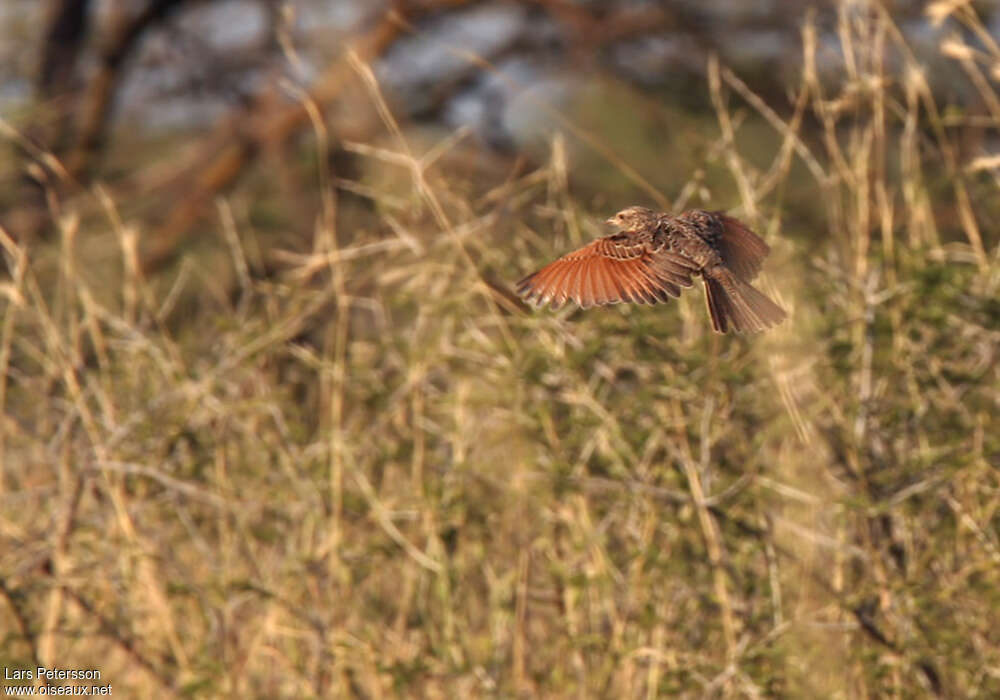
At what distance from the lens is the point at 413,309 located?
3570 millimetres

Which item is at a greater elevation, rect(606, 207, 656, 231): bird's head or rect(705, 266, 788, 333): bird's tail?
rect(606, 207, 656, 231): bird's head

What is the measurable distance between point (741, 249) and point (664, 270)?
0.21 metres

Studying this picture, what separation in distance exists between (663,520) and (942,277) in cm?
67

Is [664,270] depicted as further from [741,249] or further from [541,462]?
[541,462]

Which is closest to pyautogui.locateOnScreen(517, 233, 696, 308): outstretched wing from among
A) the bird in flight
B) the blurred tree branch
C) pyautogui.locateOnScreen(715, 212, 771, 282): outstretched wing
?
the bird in flight

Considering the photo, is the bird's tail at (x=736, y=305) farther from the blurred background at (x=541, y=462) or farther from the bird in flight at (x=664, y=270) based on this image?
the blurred background at (x=541, y=462)

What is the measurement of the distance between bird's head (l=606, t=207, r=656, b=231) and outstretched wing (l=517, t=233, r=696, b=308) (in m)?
0.02

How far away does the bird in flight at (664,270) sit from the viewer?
194 centimetres

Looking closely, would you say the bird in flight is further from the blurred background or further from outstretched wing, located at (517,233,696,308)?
the blurred background

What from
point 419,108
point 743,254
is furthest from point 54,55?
point 743,254

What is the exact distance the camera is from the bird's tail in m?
1.91

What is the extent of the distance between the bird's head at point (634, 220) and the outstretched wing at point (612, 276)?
0.07 ft

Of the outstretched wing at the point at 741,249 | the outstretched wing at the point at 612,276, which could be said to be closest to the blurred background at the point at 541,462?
the outstretched wing at the point at 741,249

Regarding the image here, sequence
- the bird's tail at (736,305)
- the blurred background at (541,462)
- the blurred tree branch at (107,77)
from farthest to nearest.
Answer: the blurred tree branch at (107,77) → the blurred background at (541,462) → the bird's tail at (736,305)
